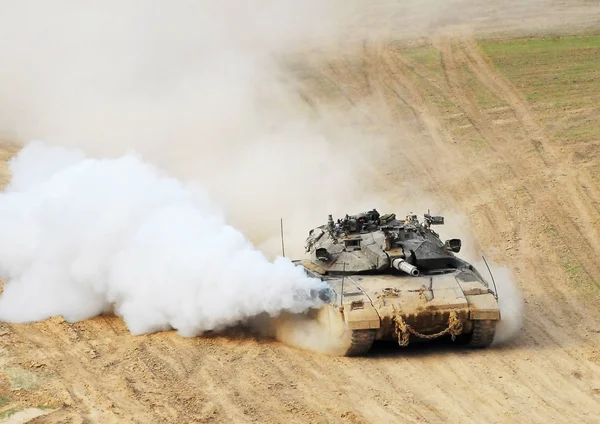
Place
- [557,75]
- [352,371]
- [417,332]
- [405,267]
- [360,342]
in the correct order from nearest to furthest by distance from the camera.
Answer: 1. [352,371]
2. [360,342]
3. [417,332]
4. [405,267]
5. [557,75]

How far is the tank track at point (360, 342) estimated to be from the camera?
64.2ft

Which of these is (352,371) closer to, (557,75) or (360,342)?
(360,342)

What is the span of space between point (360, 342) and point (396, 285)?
1472 mm

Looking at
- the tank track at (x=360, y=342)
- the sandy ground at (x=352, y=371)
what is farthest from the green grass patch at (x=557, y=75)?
the tank track at (x=360, y=342)

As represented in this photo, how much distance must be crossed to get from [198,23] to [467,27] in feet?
35.2

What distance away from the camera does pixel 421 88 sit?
39750 mm

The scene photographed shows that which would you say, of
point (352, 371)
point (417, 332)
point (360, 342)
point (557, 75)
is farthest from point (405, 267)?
point (557, 75)

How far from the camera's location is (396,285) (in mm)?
20562

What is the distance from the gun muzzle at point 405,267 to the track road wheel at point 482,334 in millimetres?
1410

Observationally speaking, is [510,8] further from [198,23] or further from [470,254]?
[470,254]

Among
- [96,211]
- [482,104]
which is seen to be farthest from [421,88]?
[96,211]

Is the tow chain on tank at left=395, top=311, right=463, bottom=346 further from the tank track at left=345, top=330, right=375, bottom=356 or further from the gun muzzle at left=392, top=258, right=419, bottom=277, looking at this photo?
the gun muzzle at left=392, top=258, right=419, bottom=277

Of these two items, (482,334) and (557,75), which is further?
(557,75)

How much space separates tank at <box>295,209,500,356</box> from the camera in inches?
776
